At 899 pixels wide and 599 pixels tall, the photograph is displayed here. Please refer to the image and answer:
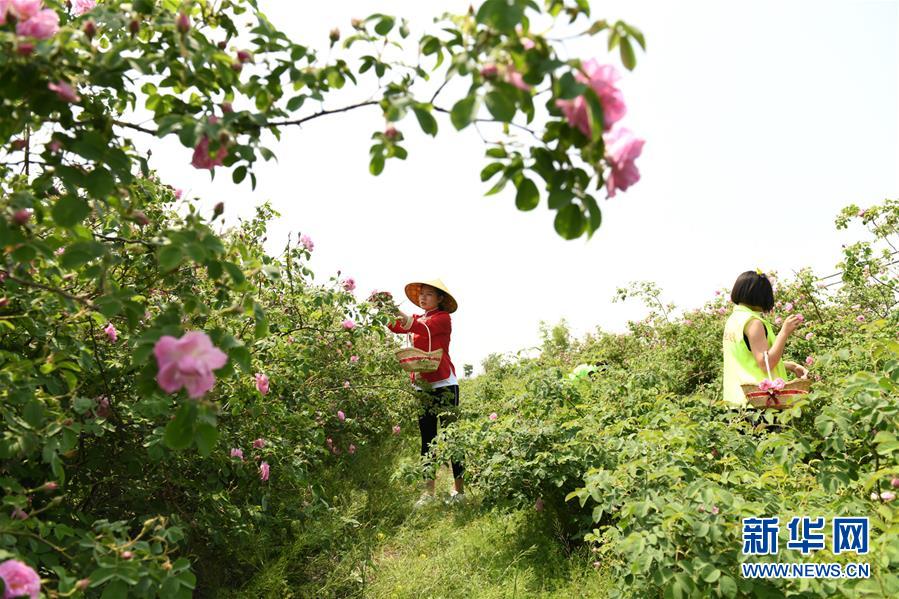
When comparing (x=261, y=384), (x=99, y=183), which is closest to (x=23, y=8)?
(x=99, y=183)

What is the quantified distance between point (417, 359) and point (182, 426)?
10.9 feet

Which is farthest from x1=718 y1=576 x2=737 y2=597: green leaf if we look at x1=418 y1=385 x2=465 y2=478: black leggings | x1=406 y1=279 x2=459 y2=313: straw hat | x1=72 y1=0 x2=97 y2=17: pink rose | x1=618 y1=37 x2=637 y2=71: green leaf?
x1=406 y1=279 x2=459 y2=313: straw hat

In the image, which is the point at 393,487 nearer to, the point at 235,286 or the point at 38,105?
the point at 235,286

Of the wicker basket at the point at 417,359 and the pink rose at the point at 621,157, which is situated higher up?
the wicker basket at the point at 417,359

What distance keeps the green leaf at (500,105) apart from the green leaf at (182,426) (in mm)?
847

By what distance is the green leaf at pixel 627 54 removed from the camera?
1.21 meters

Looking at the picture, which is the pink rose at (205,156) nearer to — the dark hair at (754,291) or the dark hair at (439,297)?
the dark hair at (754,291)

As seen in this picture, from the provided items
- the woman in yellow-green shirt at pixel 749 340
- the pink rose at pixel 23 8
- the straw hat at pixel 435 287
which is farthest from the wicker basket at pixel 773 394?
the pink rose at pixel 23 8

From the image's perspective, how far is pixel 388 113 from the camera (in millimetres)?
1368

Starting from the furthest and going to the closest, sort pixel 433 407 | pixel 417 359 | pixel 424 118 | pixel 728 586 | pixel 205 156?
pixel 433 407, pixel 417 359, pixel 728 586, pixel 205 156, pixel 424 118

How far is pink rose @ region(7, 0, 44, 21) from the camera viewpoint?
134 centimetres

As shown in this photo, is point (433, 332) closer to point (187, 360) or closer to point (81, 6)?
point (81, 6)

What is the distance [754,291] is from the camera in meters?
3.79

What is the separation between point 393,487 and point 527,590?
1.82 metres
